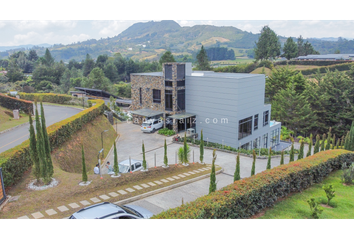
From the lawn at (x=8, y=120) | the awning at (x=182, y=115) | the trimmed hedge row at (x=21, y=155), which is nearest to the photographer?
the trimmed hedge row at (x=21, y=155)

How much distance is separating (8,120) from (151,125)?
552 inches

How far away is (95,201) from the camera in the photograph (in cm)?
1167

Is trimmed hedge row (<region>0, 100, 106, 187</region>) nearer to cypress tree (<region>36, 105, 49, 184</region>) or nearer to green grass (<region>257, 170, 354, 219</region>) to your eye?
cypress tree (<region>36, 105, 49, 184</region>)

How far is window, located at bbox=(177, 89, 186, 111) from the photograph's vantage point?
30.8 meters

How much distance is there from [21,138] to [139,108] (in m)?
17.5

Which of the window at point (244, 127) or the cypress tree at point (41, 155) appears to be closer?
the cypress tree at point (41, 155)

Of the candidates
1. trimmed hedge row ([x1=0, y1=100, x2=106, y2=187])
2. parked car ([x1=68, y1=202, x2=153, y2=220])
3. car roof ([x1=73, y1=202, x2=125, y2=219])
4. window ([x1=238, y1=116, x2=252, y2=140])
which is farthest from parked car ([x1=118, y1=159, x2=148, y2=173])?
window ([x1=238, y1=116, x2=252, y2=140])

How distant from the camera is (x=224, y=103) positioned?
27.9m

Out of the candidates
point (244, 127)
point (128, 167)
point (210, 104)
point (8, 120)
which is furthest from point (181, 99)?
point (8, 120)

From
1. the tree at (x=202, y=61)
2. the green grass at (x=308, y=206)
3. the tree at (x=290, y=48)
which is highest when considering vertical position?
the tree at (x=290, y=48)

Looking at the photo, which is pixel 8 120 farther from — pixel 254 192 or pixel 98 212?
pixel 254 192

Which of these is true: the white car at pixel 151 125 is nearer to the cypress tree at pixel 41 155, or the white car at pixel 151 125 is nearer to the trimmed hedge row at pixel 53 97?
the trimmed hedge row at pixel 53 97

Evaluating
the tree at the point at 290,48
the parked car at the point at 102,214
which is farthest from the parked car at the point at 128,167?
the tree at the point at 290,48

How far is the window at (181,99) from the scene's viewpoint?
30.8 metres
